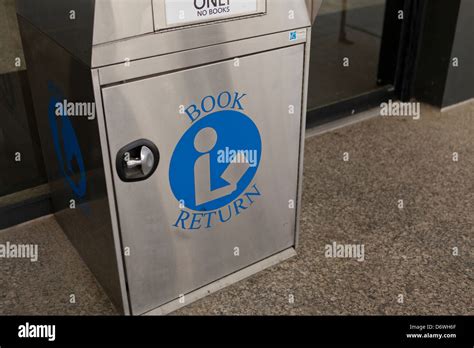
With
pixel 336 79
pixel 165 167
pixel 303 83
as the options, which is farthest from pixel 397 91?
pixel 165 167

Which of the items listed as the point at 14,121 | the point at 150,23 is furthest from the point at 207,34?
the point at 14,121

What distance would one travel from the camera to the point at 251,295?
81.7 inches

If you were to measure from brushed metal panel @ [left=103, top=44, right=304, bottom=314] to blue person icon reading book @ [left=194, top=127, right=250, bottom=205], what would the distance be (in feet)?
0.27

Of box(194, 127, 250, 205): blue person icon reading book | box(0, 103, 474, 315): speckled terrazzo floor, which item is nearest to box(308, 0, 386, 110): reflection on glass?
box(0, 103, 474, 315): speckled terrazzo floor

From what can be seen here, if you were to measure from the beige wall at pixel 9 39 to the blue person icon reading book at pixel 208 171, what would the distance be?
105cm

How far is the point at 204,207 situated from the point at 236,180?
159 mm

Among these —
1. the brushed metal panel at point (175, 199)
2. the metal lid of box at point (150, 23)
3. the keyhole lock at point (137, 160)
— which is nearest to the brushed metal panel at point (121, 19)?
the metal lid of box at point (150, 23)

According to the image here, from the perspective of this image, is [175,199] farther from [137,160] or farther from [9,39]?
[9,39]

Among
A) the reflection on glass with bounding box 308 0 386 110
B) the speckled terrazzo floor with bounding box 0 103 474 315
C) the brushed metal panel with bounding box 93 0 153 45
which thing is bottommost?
the speckled terrazzo floor with bounding box 0 103 474 315

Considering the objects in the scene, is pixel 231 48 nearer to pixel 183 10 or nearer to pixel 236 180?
pixel 183 10

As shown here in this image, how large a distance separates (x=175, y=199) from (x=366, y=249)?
3.29ft

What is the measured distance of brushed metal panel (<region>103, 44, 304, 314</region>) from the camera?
1.60 m

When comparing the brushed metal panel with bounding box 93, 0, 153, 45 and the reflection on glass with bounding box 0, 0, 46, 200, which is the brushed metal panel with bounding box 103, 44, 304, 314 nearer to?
the brushed metal panel with bounding box 93, 0, 153, 45

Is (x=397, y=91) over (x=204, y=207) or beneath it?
beneath
